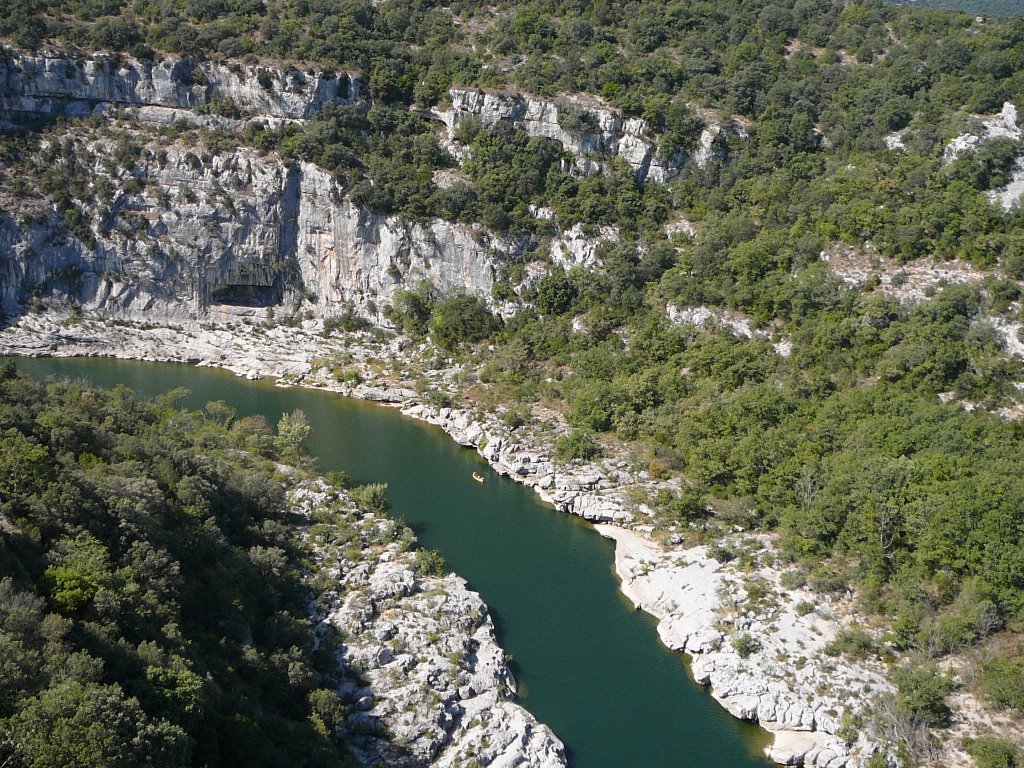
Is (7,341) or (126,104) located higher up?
(126,104)

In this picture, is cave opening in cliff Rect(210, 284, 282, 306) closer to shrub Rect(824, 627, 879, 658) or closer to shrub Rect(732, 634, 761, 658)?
shrub Rect(732, 634, 761, 658)

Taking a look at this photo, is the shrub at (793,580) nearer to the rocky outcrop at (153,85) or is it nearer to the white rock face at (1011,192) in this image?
the white rock face at (1011,192)

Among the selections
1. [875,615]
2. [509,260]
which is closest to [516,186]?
[509,260]

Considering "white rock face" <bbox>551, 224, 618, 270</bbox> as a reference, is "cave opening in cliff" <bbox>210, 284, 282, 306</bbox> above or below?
below

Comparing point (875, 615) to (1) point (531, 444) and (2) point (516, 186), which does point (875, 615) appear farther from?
(2) point (516, 186)

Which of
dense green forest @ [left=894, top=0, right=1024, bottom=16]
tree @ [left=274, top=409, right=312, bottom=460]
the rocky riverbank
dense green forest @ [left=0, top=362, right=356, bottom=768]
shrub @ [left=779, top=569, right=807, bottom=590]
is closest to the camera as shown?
dense green forest @ [left=0, top=362, right=356, bottom=768]

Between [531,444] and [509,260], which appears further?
[509,260]

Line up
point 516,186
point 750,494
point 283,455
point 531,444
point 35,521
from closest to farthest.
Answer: point 35,521
point 750,494
point 283,455
point 531,444
point 516,186

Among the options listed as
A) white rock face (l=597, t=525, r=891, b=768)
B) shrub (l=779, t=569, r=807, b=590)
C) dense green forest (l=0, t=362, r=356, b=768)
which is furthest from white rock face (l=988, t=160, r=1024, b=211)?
dense green forest (l=0, t=362, r=356, b=768)
